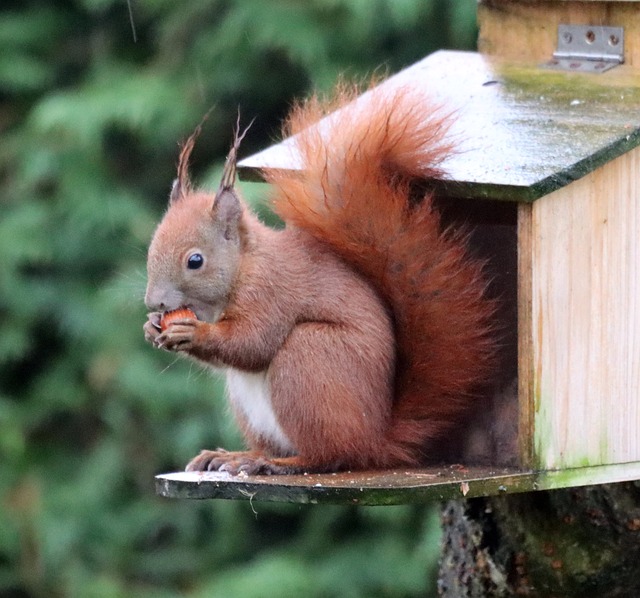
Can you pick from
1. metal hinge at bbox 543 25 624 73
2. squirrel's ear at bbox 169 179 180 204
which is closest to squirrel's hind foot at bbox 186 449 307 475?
squirrel's ear at bbox 169 179 180 204

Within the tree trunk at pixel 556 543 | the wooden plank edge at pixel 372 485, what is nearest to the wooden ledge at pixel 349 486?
the wooden plank edge at pixel 372 485

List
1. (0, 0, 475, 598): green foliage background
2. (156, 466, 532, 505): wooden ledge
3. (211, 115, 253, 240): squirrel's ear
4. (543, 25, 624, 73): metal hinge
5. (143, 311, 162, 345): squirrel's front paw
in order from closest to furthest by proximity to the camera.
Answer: (156, 466, 532, 505): wooden ledge
(143, 311, 162, 345): squirrel's front paw
(211, 115, 253, 240): squirrel's ear
(543, 25, 624, 73): metal hinge
(0, 0, 475, 598): green foliage background

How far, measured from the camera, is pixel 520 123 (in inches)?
76.8

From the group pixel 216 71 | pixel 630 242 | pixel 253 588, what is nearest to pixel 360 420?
pixel 630 242

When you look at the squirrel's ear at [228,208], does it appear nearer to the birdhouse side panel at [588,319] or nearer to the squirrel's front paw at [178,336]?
the squirrel's front paw at [178,336]

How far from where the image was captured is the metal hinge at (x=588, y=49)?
214 centimetres

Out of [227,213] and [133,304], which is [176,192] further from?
[133,304]

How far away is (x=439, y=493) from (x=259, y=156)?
68 cm

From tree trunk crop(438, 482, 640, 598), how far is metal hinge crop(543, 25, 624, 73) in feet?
2.21

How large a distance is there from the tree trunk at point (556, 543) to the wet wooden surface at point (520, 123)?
0.61 m

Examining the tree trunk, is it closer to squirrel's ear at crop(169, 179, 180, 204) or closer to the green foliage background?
squirrel's ear at crop(169, 179, 180, 204)

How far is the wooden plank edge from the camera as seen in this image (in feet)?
5.48

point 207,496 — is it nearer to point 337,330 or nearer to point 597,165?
point 337,330

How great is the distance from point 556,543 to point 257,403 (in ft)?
1.95
